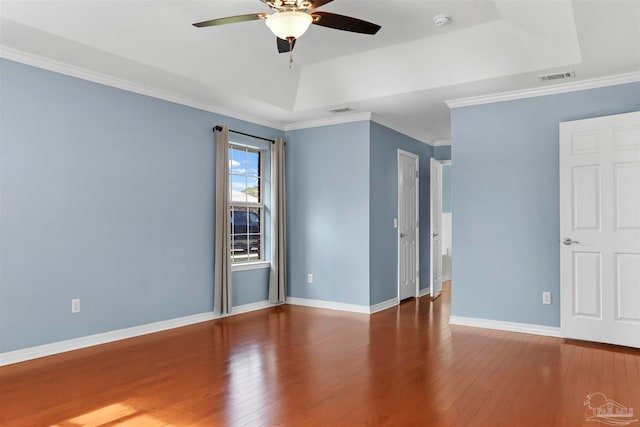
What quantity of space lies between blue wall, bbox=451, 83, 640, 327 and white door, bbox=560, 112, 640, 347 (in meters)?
0.23

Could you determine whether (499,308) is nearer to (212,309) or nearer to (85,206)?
(212,309)

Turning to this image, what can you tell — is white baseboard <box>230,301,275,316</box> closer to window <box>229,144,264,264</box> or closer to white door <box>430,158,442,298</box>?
window <box>229,144,264,264</box>

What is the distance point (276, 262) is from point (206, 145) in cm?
182

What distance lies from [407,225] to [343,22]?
4.38m

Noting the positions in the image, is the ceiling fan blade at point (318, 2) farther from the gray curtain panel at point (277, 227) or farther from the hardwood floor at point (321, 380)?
the gray curtain panel at point (277, 227)

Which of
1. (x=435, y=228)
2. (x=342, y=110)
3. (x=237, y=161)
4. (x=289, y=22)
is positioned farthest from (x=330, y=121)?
(x=289, y=22)

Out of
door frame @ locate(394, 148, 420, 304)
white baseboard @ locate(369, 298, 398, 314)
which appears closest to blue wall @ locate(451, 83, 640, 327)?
white baseboard @ locate(369, 298, 398, 314)

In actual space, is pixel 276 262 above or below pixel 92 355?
above

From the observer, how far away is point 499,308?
492 centimetres

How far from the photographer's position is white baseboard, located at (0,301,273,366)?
3700 millimetres

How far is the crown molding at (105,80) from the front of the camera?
12.3ft

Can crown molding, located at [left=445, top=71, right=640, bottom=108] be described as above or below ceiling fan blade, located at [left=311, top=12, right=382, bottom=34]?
above

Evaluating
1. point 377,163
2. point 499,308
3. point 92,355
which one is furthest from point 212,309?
point 499,308

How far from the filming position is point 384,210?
6195mm
